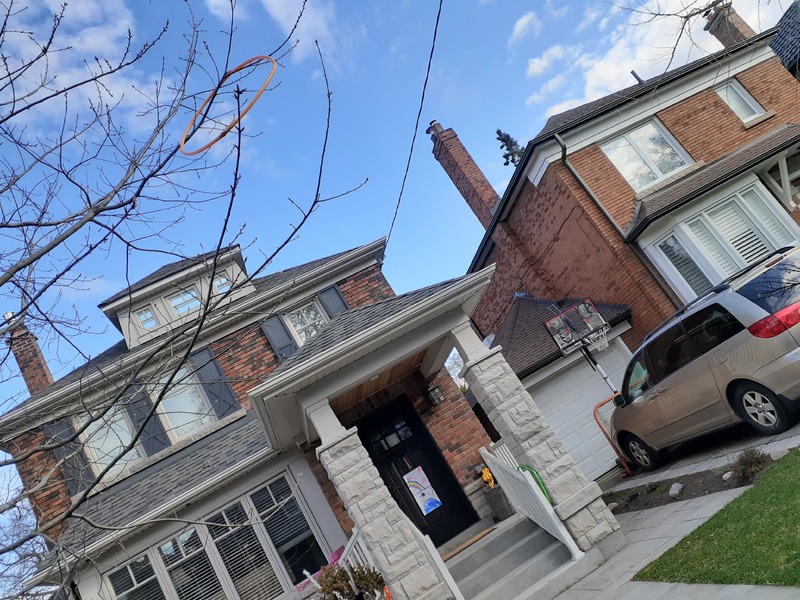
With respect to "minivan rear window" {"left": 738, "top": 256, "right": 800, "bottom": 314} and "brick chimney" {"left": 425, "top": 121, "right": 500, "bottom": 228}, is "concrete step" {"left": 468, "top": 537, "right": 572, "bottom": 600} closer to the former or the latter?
"minivan rear window" {"left": 738, "top": 256, "right": 800, "bottom": 314}

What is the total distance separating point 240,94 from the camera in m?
4.20

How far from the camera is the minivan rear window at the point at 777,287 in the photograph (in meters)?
5.63

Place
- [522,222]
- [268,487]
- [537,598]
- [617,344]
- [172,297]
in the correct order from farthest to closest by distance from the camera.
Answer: [522,222] → [172,297] → [617,344] → [268,487] → [537,598]

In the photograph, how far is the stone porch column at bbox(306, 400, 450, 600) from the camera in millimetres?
5758

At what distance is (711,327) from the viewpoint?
631 cm

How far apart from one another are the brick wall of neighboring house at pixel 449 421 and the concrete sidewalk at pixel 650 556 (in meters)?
3.12

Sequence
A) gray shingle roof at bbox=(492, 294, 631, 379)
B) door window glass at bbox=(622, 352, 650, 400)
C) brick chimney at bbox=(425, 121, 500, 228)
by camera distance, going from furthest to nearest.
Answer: brick chimney at bbox=(425, 121, 500, 228) < gray shingle roof at bbox=(492, 294, 631, 379) < door window glass at bbox=(622, 352, 650, 400)

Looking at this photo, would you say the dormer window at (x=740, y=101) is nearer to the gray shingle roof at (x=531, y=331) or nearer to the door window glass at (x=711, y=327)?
the gray shingle roof at (x=531, y=331)

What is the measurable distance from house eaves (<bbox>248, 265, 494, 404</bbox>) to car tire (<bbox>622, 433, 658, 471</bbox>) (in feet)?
11.8

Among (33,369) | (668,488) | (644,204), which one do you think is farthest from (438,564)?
(33,369)

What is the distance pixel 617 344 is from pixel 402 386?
212 inches

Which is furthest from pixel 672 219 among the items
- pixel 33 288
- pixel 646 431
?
pixel 33 288

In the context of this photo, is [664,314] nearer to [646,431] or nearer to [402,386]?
[646,431]

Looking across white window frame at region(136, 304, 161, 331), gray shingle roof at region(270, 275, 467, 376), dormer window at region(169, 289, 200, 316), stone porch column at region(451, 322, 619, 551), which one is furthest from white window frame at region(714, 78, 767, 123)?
white window frame at region(136, 304, 161, 331)
